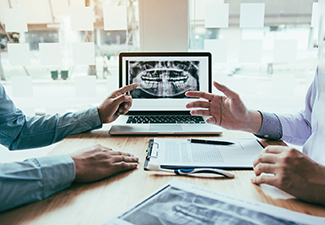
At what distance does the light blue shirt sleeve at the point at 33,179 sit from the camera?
1.95 ft

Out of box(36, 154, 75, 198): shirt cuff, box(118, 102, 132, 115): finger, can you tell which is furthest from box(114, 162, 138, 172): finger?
box(118, 102, 132, 115): finger

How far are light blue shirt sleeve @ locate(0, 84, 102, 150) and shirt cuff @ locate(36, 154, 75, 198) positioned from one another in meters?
0.45

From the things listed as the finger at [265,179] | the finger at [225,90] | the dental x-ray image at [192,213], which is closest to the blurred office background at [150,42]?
the finger at [225,90]

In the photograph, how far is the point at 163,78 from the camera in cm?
141

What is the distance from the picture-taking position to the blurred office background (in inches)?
63.6

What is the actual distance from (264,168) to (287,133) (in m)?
0.46

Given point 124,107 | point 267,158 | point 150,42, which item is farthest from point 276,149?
point 150,42

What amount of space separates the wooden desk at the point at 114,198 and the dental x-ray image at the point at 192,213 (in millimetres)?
55

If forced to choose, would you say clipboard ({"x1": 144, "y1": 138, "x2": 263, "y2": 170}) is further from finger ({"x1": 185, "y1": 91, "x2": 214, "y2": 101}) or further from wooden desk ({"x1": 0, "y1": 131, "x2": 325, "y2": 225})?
finger ({"x1": 185, "y1": 91, "x2": 214, "y2": 101})

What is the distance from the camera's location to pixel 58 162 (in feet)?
2.25

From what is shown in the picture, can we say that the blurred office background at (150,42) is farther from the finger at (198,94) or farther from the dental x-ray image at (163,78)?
the finger at (198,94)

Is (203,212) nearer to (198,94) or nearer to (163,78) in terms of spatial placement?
(198,94)

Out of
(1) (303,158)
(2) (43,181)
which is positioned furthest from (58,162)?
(1) (303,158)

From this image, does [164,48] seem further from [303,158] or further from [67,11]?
[303,158]
